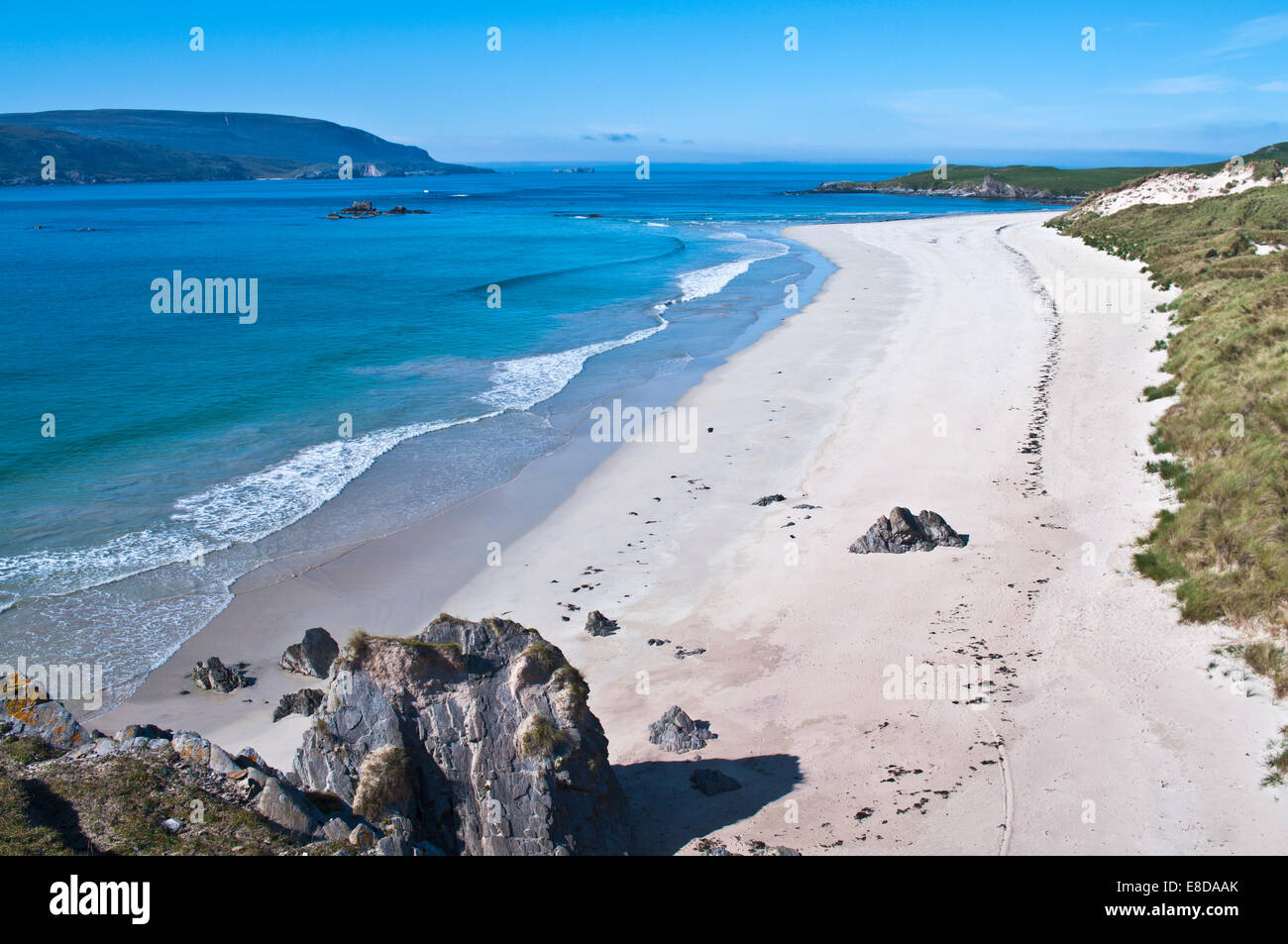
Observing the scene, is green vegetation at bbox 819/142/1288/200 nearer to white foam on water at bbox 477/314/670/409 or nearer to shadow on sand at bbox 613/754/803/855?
white foam on water at bbox 477/314/670/409

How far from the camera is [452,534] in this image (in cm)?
1661

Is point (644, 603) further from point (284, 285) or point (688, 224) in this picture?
point (688, 224)

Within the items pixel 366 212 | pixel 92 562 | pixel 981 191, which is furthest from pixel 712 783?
pixel 981 191

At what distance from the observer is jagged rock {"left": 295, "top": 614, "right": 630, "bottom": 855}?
740cm

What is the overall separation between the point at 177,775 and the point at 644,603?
753 centimetres

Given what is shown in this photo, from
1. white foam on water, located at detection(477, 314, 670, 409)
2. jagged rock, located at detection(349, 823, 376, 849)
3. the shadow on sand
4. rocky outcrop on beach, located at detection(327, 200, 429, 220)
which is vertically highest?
rocky outcrop on beach, located at detection(327, 200, 429, 220)

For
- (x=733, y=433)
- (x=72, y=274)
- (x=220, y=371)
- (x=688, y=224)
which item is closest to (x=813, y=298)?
(x=733, y=433)

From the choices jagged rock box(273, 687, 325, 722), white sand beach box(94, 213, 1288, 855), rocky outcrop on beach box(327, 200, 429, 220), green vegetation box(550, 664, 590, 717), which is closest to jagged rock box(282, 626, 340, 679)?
white sand beach box(94, 213, 1288, 855)

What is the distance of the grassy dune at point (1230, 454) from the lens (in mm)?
11445

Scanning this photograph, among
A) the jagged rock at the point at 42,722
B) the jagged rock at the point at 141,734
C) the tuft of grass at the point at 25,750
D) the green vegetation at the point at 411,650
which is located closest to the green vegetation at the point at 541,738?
the green vegetation at the point at 411,650

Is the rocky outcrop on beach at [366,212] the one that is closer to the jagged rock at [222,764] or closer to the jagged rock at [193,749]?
the jagged rock at [193,749]

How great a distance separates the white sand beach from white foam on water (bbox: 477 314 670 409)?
685 cm

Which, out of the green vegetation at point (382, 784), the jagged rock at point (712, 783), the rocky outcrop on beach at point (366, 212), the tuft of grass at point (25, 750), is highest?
the rocky outcrop on beach at point (366, 212)

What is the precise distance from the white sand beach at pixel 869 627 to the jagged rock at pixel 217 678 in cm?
24
